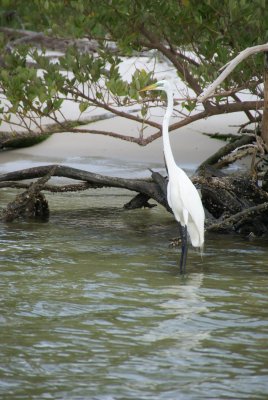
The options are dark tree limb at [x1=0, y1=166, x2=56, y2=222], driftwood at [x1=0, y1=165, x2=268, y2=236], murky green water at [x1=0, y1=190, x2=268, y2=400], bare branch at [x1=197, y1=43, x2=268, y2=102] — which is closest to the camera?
murky green water at [x1=0, y1=190, x2=268, y2=400]

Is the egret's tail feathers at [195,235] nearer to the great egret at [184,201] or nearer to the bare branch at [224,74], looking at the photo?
the great egret at [184,201]

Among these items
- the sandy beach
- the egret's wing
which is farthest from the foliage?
the sandy beach

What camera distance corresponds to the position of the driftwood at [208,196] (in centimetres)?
931

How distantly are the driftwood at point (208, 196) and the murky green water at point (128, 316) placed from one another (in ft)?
0.90

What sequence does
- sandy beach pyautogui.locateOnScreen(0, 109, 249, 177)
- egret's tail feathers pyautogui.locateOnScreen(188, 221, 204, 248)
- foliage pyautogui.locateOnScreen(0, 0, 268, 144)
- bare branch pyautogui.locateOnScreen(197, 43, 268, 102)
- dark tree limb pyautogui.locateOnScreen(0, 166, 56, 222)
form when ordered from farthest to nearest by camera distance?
sandy beach pyautogui.locateOnScreen(0, 109, 249, 177)
dark tree limb pyautogui.locateOnScreen(0, 166, 56, 222)
foliage pyautogui.locateOnScreen(0, 0, 268, 144)
egret's tail feathers pyautogui.locateOnScreen(188, 221, 204, 248)
bare branch pyautogui.locateOnScreen(197, 43, 268, 102)

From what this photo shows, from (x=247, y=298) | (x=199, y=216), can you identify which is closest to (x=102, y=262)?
(x=199, y=216)

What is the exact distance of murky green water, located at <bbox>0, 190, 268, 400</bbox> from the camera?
5000 mm

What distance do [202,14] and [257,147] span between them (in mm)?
1622

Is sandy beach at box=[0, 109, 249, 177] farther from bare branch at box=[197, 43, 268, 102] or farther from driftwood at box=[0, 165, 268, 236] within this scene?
bare branch at box=[197, 43, 268, 102]

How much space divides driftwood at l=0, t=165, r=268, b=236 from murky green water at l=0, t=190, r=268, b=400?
10.8 inches

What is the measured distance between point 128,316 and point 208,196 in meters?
3.61

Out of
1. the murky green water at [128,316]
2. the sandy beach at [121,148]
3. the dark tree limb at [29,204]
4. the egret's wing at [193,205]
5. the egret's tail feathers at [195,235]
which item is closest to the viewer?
the murky green water at [128,316]

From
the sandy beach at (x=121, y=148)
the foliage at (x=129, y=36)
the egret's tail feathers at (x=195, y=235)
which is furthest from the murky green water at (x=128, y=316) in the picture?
the sandy beach at (x=121, y=148)

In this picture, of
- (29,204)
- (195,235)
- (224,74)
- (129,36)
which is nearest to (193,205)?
(195,235)
